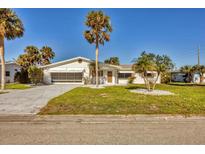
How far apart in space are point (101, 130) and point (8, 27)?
→ 16.2m

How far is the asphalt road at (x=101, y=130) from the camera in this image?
12.5 feet

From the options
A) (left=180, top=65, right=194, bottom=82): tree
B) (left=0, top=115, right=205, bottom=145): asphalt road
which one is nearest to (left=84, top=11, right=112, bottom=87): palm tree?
(left=0, top=115, right=205, bottom=145): asphalt road

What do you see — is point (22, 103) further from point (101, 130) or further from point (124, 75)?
point (124, 75)

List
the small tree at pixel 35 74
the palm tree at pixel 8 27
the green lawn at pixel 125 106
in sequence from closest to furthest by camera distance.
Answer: the green lawn at pixel 125 106
the palm tree at pixel 8 27
the small tree at pixel 35 74

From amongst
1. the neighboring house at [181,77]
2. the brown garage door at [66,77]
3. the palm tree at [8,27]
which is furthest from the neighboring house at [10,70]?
the neighboring house at [181,77]

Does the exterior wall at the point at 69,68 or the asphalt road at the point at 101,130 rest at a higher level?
the exterior wall at the point at 69,68

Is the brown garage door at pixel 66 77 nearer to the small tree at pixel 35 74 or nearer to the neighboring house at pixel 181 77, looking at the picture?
the small tree at pixel 35 74

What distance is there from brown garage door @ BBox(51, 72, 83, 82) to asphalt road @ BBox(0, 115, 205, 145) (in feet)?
61.3

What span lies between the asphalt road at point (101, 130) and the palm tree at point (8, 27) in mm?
13027

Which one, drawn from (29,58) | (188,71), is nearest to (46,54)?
(29,58)

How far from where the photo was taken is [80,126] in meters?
4.90
